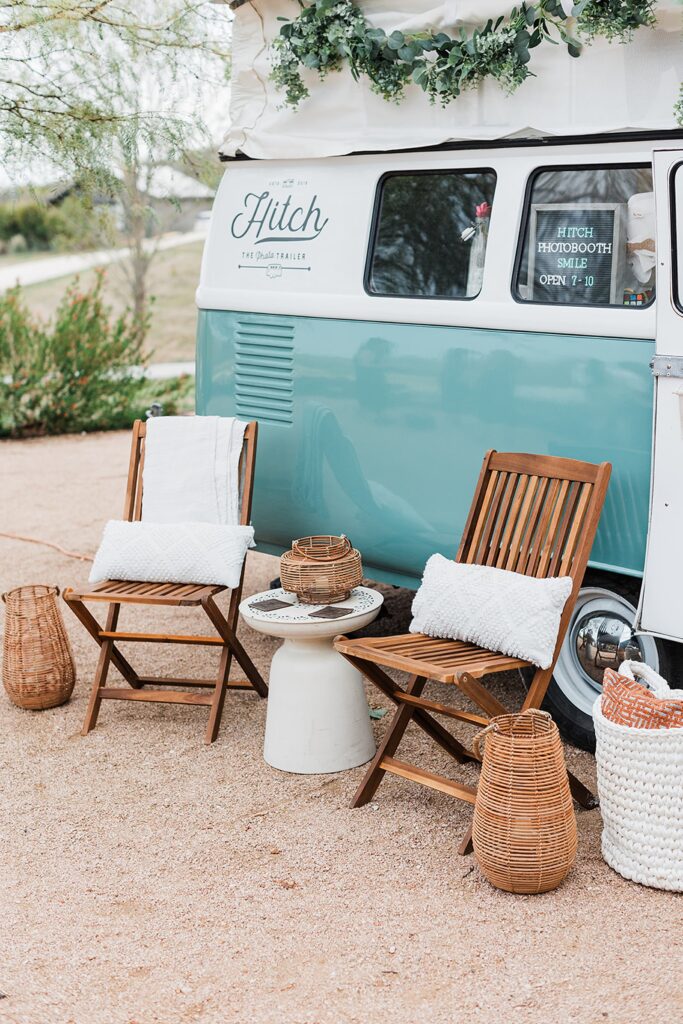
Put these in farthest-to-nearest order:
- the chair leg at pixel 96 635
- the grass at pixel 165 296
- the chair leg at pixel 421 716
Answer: the grass at pixel 165 296, the chair leg at pixel 96 635, the chair leg at pixel 421 716

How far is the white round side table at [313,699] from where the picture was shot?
4.07 m

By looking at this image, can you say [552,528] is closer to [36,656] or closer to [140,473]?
[140,473]

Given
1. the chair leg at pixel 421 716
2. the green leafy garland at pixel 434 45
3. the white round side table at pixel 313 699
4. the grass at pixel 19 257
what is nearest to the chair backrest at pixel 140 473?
the white round side table at pixel 313 699

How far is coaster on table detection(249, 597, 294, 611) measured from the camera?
4.18m

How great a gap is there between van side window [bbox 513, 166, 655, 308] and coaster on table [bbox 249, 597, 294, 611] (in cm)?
139

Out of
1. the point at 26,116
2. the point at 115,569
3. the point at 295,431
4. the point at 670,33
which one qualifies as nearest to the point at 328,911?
the point at 115,569

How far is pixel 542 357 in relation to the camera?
13.2 ft

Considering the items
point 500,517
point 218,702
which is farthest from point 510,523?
point 218,702

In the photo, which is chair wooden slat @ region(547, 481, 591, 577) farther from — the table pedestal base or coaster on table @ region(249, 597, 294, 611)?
coaster on table @ region(249, 597, 294, 611)

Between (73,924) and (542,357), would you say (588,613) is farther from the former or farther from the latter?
(73,924)

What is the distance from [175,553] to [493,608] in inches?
54.3

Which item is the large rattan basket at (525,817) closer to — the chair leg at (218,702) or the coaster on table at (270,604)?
the coaster on table at (270,604)

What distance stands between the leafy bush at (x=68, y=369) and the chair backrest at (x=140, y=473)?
6.32 meters

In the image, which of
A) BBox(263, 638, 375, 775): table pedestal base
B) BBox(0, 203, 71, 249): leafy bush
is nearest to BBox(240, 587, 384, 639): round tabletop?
BBox(263, 638, 375, 775): table pedestal base
